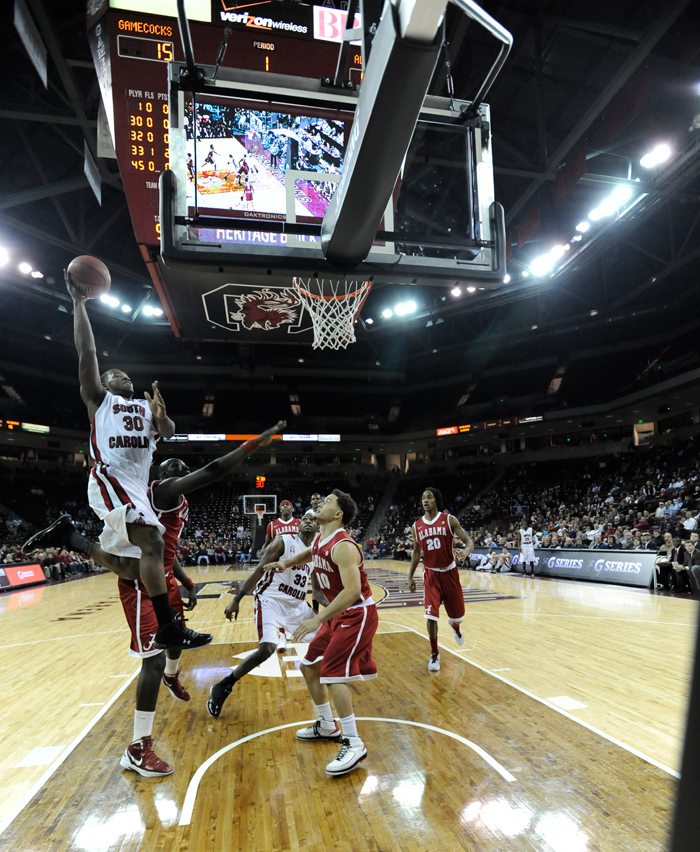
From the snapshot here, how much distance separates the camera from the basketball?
13.4ft

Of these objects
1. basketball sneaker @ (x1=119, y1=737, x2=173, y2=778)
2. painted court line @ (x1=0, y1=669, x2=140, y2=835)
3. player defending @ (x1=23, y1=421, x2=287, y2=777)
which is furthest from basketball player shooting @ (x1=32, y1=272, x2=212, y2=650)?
painted court line @ (x1=0, y1=669, x2=140, y2=835)

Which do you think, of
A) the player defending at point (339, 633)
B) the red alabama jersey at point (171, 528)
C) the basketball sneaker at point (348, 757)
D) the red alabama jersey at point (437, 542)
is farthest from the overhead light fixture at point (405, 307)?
the basketball sneaker at point (348, 757)

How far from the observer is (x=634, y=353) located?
30203mm

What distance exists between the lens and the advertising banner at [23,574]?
58.2 ft

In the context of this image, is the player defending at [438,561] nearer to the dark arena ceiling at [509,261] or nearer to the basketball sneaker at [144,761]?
the basketball sneaker at [144,761]

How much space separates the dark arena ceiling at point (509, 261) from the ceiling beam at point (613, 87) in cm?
4

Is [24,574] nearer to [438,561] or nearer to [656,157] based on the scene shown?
[438,561]

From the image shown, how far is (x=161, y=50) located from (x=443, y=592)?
23.6ft

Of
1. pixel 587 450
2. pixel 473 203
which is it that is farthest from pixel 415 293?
pixel 473 203

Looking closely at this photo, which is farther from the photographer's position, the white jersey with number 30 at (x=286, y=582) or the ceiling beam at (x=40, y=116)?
the ceiling beam at (x=40, y=116)

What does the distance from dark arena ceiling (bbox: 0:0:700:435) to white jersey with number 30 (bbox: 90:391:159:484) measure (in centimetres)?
801

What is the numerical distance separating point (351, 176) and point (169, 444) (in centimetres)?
3450

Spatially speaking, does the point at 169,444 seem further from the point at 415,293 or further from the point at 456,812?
the point at 456,812

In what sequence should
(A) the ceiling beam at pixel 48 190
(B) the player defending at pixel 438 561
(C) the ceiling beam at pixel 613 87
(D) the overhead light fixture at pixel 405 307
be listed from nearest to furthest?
(B) the player defending at pixel 438 561 < (C) the ceiling beam at pixel 613 87 < (A) the ceiling beam at pixel 48 190 < (D) the overhead light fixture at pixel 405 307
